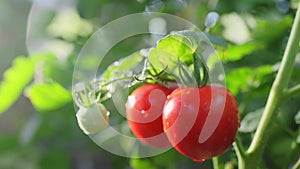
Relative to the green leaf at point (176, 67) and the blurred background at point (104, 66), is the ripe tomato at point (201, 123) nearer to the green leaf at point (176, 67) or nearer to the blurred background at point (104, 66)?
the green leaf at point (176, 67)

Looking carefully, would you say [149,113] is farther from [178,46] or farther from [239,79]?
[239,79]

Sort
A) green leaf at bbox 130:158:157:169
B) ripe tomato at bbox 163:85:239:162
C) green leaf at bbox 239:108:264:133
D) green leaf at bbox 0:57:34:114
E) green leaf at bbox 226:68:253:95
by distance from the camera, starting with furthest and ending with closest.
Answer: green leaf at bbox 0:57:34:114, green leaf at bbox 130:158:157:169, green leaf at bbox 226:68:253:95, green leaf at bbox 239:108:264:133, ripe tomato at bbox 163:85:239:162

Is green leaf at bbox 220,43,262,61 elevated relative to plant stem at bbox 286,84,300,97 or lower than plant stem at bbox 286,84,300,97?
lower

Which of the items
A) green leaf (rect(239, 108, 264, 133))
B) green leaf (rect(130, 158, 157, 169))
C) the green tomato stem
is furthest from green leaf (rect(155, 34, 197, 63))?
green leaf (rect(130, 158, 157, 169))

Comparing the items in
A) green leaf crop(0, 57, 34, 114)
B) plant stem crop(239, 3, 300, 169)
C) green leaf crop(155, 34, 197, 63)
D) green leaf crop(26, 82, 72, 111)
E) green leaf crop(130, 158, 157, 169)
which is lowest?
green leaf crop(130, 158, 157, 169)

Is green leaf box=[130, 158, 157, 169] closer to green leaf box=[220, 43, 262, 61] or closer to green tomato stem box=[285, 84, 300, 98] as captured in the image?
green leaf box=[220, 43, 262, 61]
